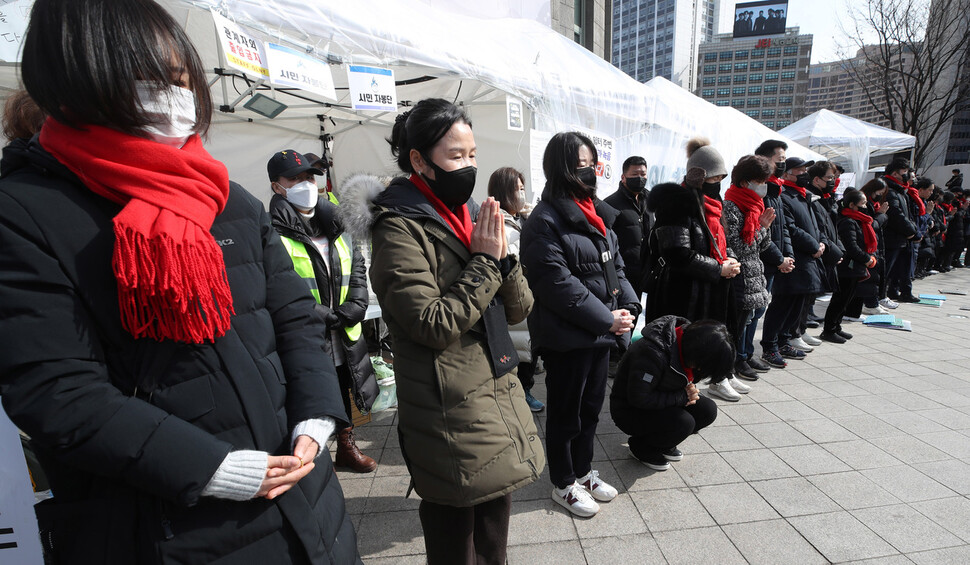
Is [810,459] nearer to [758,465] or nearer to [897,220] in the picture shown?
[758,465]

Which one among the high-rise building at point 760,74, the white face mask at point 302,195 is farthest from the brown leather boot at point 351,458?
the high-rise building at point 760,74

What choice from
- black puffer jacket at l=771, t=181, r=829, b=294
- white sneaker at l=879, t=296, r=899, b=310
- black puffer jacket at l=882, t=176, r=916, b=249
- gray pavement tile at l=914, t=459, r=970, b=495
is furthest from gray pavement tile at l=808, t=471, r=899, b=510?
white sneaker at l=879, t=296, r=899, b=310

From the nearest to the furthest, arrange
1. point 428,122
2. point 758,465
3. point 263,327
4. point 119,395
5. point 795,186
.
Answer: point 119,395
point 263,327
point 428,122
point 758,465
point 795,186

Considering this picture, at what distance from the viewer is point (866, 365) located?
4836 millimetres

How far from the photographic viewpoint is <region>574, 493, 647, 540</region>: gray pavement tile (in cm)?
235

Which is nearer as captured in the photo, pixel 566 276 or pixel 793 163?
pixel 566 276

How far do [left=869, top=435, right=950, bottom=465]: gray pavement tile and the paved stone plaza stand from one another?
1cm

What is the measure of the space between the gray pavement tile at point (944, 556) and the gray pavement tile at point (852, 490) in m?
0.34

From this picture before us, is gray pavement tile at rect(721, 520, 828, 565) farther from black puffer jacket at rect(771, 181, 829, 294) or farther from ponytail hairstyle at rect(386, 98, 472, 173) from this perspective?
black puffer jacket at rect(771, 181, 829, 294)

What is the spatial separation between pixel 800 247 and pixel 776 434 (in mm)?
2251

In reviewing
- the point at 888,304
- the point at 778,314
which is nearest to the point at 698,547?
the point at 778,314

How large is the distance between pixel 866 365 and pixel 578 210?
455 cm

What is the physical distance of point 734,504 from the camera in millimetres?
2561

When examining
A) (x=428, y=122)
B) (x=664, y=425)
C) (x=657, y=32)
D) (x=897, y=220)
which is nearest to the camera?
(x=428, y=122)
